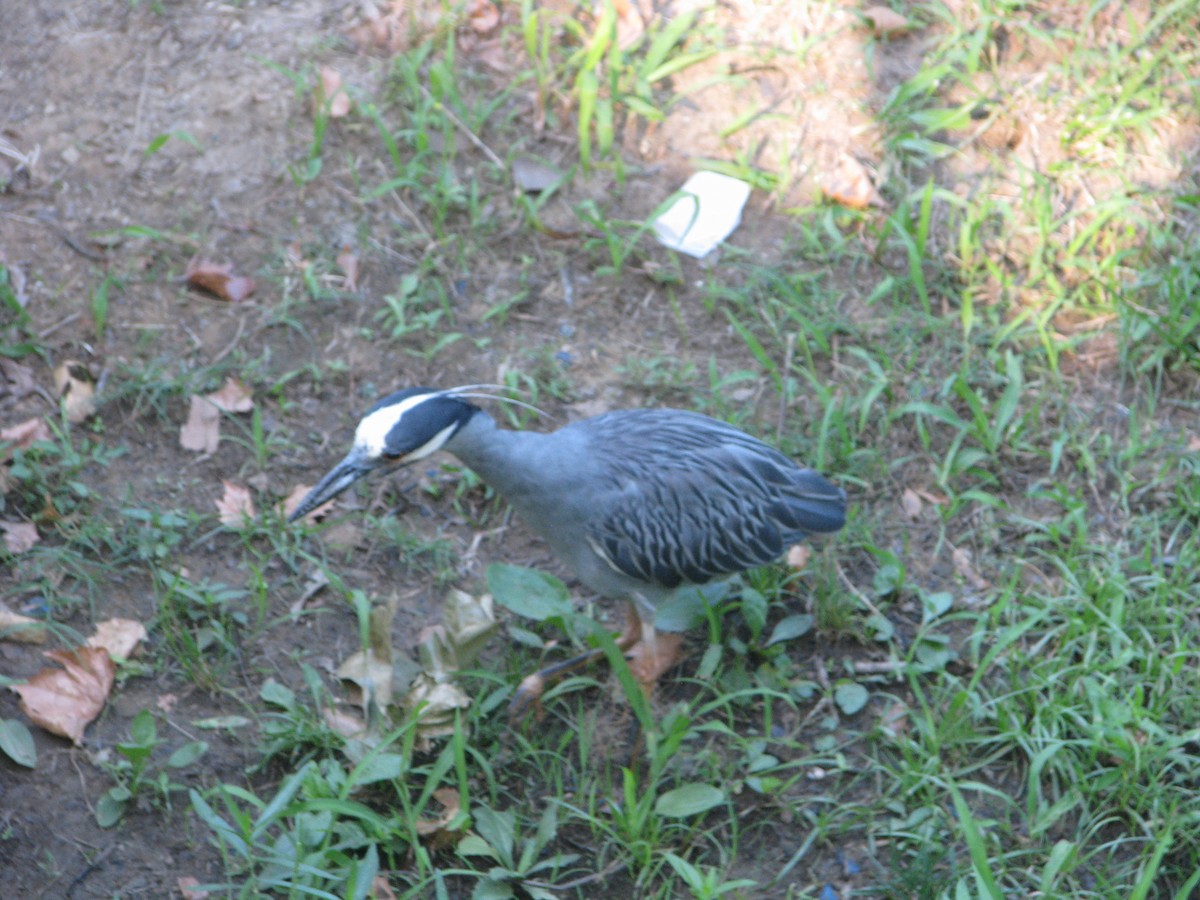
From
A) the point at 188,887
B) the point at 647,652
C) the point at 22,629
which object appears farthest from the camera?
the point at 647,652

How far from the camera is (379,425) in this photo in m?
3.28

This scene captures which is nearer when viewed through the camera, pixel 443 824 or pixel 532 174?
pixel 443 824

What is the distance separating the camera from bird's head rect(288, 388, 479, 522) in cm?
328

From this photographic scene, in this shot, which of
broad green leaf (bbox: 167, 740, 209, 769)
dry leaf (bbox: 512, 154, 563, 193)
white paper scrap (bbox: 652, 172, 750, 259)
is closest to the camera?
broad green leaf (bbox: 167, 740, 209, 769)

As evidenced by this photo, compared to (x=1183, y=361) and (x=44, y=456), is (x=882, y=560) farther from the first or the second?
(x=44, y=456)

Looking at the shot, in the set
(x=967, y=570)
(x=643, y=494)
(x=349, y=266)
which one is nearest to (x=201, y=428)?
(x=349, y=266)

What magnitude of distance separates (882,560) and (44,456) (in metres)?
2.81

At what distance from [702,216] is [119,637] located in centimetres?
267

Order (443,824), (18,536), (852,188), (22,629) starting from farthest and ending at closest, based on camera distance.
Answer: (852,188) → (18,536) → (22,629) → (443,824)

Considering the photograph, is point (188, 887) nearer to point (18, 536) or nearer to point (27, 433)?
point (18, 536)

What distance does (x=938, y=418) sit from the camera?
169 inches

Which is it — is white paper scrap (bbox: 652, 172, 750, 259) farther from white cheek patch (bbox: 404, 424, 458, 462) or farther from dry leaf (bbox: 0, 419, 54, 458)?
dry leaf (bbox: 0, 419, 54, 458)

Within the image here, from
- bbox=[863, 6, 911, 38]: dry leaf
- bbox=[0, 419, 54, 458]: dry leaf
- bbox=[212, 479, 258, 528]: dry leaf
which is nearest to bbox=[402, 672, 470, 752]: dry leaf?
bbox=[212, 479, 258, 528]: dry leaf

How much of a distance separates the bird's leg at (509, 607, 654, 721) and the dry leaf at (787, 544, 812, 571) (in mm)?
568
